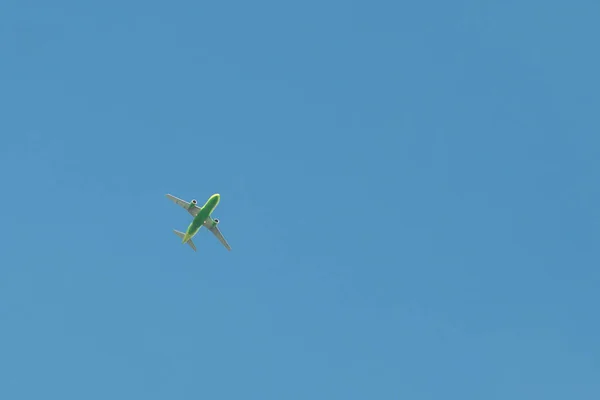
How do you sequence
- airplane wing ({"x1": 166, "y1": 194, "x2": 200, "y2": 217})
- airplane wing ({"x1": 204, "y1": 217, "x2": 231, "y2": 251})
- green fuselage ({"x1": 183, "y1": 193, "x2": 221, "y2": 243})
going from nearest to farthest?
green fuselage ({"x1": 183, "y1": 193, "x2": 221, "y2": 243})
airplane wing ({"x1": 166, "y1": 194, "x2": 200, "y2": 217})
airplane wing ({"x1": 204, "y1": 217, "x2": 231, "y2": 251})

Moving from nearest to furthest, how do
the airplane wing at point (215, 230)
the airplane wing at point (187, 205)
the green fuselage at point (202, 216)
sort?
the green fuselage at point (202, 216), the airplane wing at point (187, 205), the airplane wing at point (215, 230)

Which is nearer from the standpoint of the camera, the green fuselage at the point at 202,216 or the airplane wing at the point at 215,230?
the green fuselage at the point at 202,216

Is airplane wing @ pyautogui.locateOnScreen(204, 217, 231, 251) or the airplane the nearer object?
the airplane

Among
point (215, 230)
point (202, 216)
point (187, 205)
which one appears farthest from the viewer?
point (215, 230)

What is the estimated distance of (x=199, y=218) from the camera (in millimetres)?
161500

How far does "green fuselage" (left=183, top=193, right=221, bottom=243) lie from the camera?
156000mm

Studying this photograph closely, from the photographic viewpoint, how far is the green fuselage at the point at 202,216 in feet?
512

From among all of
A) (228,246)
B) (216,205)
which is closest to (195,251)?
(228,246)

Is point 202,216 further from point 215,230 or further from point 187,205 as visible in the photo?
point 215,230

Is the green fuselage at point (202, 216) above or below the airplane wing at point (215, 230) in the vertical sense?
below

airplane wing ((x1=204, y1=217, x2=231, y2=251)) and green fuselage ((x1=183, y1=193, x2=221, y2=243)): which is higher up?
airplane wing ((x1=204, y1=217, x2=231, y2=251))

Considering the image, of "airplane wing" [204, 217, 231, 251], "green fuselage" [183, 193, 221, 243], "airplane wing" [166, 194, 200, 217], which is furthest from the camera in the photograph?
"airplane wing" [204, 217, 231, 251]

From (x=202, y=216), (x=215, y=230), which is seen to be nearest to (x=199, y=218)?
(x=202, y=216)

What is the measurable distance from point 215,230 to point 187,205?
7.78 metres
